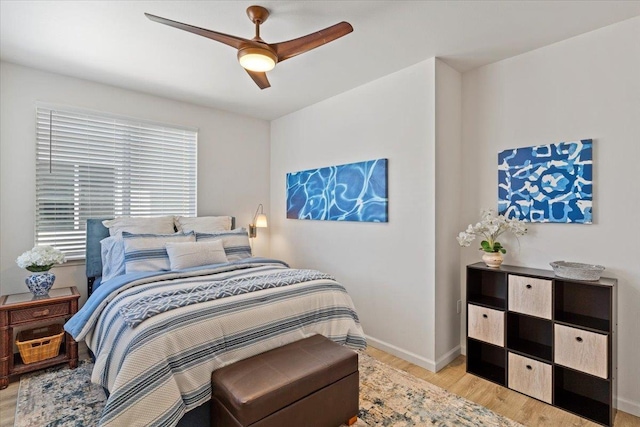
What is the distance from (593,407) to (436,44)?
280 centimetres

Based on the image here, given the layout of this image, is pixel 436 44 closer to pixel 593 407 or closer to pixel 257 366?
pixel 257 366

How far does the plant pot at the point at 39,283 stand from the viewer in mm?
2588

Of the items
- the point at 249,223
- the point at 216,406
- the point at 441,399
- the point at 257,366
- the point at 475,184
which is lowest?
the point at 441,399

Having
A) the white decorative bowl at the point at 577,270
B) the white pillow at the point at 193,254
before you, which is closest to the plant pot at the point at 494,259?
the white decorative bowl at the point at 577,270

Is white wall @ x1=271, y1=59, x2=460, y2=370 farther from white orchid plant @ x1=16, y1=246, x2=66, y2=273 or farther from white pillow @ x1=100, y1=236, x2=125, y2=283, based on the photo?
white orchid plant @ x1=16, y1=246, x2=66, y2=273

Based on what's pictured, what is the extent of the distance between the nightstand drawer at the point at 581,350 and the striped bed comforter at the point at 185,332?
1353 millimetres

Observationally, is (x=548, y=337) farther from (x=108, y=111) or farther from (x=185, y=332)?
(x=108, y=111)

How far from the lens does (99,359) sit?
181cm

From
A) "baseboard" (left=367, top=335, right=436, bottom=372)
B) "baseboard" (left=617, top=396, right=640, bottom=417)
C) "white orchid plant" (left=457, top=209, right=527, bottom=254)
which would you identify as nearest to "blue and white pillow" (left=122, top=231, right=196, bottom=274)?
"baseboard" (left=367, top=335, right=436, bottom=372)

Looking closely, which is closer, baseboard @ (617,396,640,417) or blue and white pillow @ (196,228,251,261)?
baseboard @ (617,396,640,417)

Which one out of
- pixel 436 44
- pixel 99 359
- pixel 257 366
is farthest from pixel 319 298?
pixel 436 44

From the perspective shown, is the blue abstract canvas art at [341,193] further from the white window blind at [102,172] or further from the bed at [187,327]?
the white window blind at [102,172]

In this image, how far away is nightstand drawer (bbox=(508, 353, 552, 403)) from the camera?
7.29ft

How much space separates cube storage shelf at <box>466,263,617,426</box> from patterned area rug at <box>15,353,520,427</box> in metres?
0.46
